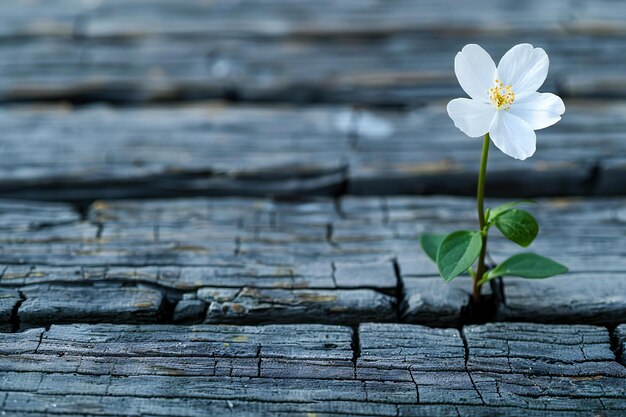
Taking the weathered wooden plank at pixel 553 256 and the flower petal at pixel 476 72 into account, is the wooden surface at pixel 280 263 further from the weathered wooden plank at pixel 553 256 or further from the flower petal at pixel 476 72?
the flower petal at pixel 476 72

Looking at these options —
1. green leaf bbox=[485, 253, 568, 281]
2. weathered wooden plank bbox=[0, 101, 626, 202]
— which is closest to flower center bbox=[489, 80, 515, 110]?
green leaf bbox=[485, 253, 568, 281]

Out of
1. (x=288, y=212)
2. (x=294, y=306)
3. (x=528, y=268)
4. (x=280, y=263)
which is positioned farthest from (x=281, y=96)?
(x=528, y=268)

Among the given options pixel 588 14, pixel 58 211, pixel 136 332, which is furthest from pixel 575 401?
pixel 588 14

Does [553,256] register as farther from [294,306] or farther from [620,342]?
[294,306]

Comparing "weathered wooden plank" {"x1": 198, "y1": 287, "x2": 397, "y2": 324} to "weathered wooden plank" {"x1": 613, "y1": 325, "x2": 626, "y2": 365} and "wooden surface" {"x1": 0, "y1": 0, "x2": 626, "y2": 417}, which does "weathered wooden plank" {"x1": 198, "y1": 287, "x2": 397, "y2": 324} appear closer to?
"wooden surface" {"x1": 0, "y1": 0, "x2": 626, "y2": 417}

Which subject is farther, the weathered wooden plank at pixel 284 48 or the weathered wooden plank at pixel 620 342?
the weathered wooden plank at pixel 284 48

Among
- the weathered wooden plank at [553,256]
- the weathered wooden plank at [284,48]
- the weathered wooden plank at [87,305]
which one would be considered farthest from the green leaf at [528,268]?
the weathered wooden plank at [284,48]

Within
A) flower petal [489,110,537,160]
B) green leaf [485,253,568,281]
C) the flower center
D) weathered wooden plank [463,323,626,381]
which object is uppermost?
the flower center
